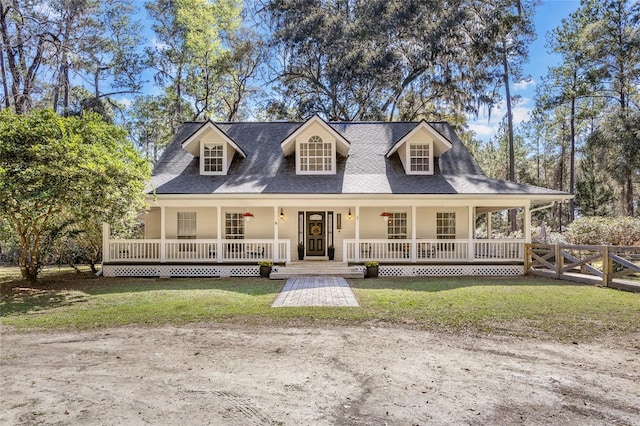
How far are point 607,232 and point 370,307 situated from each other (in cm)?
1534

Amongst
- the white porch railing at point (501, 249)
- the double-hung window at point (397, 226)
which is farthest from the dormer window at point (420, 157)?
the white porch railing at point (501, 249)

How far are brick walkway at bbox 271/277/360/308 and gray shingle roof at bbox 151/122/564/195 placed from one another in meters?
3.58

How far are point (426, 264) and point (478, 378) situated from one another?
10.0m

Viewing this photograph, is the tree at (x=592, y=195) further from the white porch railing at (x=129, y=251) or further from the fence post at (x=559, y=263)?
the white porch railing at (x=129, y=251)

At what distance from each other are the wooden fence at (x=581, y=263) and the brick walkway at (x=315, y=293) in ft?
23.6

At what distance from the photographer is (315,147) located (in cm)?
1639

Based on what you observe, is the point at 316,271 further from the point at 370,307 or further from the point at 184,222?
the point at 184,222

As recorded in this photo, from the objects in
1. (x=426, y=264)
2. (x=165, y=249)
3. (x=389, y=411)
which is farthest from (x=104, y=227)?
(x=389, y=411)

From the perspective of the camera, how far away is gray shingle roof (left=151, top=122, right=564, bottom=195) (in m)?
14.5

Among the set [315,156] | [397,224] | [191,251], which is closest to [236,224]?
[191,251]

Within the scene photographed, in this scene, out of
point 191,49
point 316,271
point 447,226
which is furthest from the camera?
point 191,49

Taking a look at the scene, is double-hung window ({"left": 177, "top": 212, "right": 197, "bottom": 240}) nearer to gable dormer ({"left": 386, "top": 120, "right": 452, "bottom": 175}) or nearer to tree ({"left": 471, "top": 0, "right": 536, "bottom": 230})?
gable dormer ({"left": 386, "top": 120, "right": 452, "bottom": 175})

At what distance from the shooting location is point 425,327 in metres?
6.90

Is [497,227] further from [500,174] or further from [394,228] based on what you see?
[394,228]
